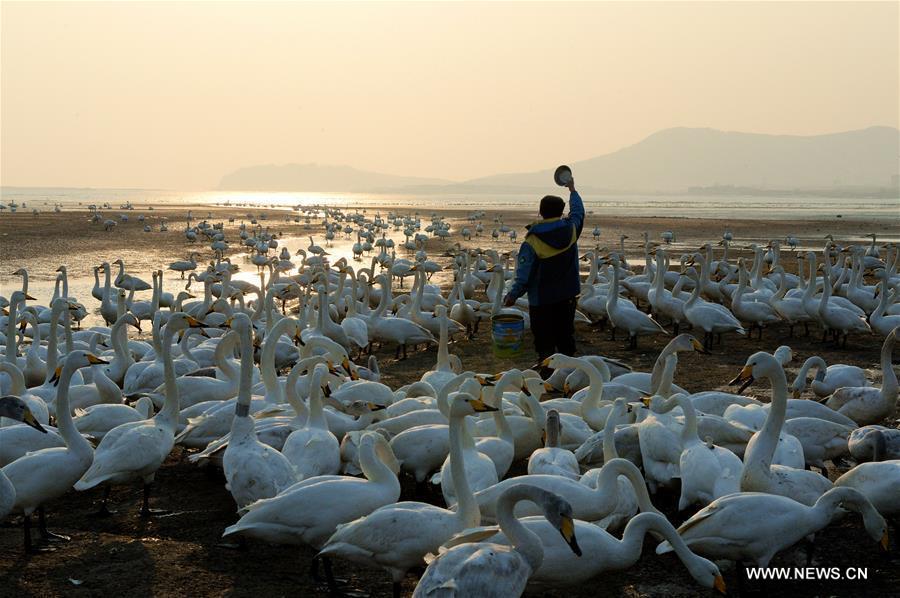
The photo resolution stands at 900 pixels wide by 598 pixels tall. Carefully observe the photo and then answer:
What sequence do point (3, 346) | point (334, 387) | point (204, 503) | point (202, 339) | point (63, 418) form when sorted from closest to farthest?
point (63, 418)
point (204, 503)
point (334, 387)
point (3, 346)
point (202, 339)

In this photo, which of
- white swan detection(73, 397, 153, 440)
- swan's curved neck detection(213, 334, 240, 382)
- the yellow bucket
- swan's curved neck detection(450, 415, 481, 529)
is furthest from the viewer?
the yellow bucket

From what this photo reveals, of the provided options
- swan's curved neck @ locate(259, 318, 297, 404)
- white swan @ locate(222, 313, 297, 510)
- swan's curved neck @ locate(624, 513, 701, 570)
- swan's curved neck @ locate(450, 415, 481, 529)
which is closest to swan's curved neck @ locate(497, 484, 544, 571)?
swan's curved neck @ locate(624, 513, 701, 570)

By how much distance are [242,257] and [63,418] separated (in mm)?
31417

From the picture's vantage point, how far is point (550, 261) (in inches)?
473

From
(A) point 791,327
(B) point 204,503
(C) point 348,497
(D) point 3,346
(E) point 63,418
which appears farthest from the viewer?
(A) point 791,327

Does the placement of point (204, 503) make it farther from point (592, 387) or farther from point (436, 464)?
point (592, 387)

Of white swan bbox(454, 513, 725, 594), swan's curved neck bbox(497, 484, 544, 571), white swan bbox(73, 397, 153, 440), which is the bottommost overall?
white swan bbox(454, 513, 725, 594)

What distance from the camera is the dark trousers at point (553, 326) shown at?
12.2 m

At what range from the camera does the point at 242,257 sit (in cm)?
3788

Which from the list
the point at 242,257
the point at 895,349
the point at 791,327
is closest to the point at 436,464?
the point at 895,349

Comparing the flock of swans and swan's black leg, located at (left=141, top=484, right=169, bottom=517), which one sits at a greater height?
the flock of swans

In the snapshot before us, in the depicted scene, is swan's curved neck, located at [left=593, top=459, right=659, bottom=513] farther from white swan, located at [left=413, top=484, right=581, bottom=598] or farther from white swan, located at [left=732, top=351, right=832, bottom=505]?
white swan, located at [left=413, top=484, right=581, bottom=598]

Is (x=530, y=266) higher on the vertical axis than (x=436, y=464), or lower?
higher

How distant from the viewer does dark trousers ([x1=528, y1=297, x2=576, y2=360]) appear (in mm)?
12227
